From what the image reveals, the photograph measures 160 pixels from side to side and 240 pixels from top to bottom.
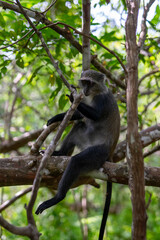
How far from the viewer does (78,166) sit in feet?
13.2

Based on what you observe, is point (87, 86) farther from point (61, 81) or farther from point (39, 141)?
point (39, 141)

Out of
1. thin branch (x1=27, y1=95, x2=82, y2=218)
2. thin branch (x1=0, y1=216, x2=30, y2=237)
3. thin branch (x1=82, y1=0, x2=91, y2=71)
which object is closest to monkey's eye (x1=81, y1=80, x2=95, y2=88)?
thin branch (x1=82, y1=0, x2=91, y2=71)

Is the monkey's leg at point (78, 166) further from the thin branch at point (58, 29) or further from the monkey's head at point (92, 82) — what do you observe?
the thin branch at point (58, 29)

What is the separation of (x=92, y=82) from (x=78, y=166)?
1516 mm

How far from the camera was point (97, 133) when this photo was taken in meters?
4.83

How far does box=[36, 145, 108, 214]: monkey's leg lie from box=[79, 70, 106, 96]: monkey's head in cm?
102

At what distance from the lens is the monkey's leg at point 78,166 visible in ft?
12.6

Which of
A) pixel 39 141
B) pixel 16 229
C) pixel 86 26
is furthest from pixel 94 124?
pixel 16 229

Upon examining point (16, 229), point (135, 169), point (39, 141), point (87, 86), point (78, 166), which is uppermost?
point (87, 86)

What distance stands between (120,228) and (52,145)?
7.42 metres

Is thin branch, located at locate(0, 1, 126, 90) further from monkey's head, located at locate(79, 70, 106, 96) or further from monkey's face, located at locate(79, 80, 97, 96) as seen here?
monkey's face, located at locate(79, 80, 97, 96)

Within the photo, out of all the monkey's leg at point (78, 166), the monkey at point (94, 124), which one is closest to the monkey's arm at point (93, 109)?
the monkey at point (94, 124)

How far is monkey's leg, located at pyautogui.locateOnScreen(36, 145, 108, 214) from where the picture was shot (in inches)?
151

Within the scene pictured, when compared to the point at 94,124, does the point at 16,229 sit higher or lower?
lower
